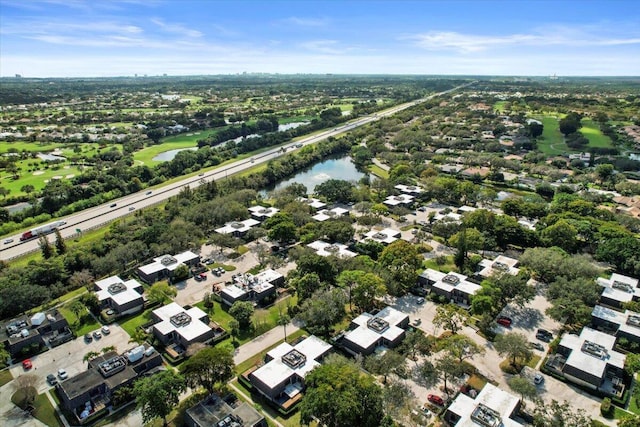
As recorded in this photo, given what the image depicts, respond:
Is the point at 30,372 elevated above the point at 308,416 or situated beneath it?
situated beneath

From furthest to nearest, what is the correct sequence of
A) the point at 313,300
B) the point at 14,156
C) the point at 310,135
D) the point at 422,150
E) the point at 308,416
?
the point at 310,135
the point at 422,150
the point at 14,156
the point at 313,300
the point at 308,416

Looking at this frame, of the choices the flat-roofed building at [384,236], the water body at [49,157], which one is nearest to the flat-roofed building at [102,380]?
the flat-roofed building at [384,236]

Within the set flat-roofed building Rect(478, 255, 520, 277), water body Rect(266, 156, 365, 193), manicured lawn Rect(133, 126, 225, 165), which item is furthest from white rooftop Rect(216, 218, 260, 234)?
manicured lawn Rect(133, 126, 225, 165)

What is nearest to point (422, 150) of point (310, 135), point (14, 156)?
point (310, 135)

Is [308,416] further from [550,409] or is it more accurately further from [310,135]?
[310,135]

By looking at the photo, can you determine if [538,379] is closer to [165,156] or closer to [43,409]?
[43,409]

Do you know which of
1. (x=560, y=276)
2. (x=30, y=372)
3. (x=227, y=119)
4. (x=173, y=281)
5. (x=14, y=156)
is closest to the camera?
(x=30, y=372)

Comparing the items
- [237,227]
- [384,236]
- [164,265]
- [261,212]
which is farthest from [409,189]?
[164,265]

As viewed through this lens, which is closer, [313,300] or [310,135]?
[313,300]
